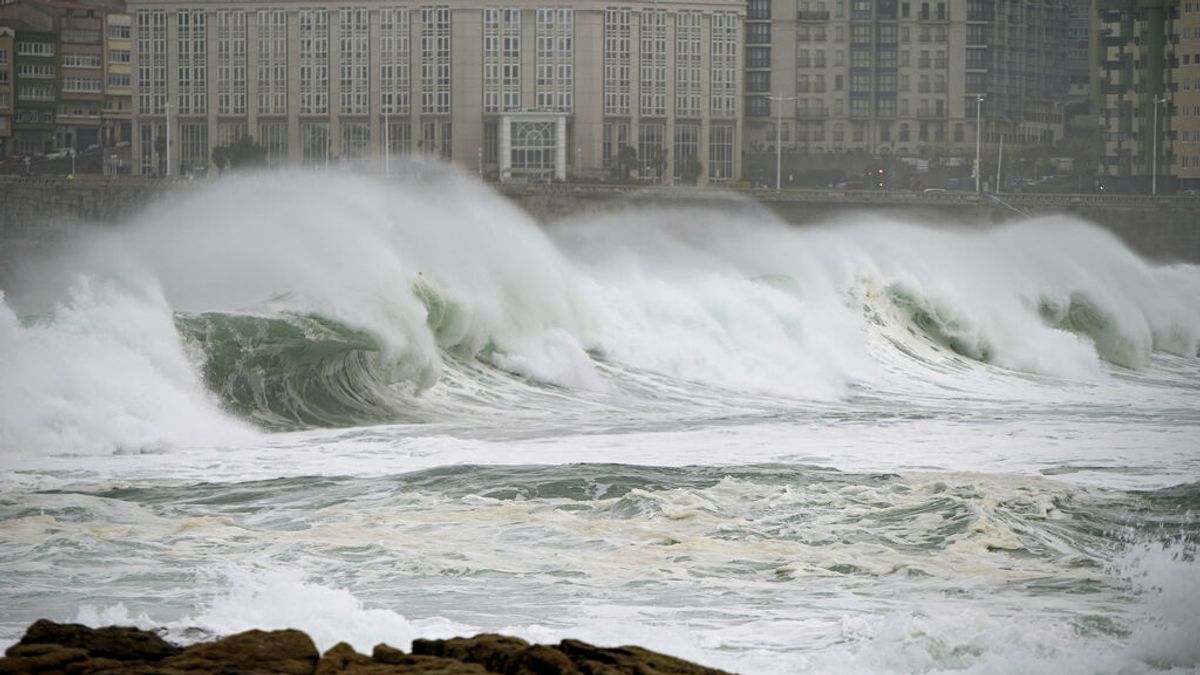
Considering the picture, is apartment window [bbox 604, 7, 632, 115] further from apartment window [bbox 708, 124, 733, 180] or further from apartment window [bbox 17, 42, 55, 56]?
apartment window [bbox 17, 42, 55, 56]

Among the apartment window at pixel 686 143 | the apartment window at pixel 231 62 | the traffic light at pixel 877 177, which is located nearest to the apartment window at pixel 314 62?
the apartment window at pixel 231 62

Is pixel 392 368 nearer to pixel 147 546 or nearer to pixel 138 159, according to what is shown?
pixel 147 546

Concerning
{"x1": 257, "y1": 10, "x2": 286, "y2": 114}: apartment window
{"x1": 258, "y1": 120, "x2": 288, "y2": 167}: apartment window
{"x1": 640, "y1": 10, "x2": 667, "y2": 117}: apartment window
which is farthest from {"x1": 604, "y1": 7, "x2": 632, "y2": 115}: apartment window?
{"x1": 258, "y1": 120, "x2": 288, "y2": 167}: apartment window

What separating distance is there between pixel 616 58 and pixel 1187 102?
1172 inches

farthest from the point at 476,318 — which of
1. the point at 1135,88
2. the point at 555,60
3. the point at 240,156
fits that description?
the point at 1135,88

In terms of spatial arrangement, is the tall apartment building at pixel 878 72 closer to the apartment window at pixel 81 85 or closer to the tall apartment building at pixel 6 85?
the apartment window at pixel 81 85

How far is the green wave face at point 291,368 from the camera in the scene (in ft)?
86.2

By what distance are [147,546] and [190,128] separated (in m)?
97.0

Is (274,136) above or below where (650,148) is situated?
above

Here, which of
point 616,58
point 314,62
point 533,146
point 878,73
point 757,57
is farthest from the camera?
point 878,73

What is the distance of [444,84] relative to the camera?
107688mm

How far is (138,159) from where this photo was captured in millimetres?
110812

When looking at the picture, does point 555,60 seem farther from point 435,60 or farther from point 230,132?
point 230,132

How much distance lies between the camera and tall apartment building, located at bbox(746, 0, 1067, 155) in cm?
12188
